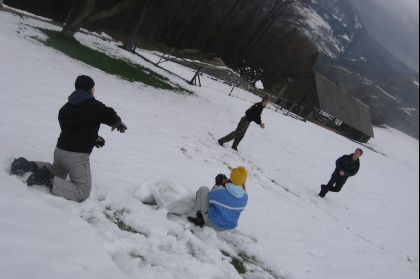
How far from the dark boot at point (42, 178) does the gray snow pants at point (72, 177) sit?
8 centimetres

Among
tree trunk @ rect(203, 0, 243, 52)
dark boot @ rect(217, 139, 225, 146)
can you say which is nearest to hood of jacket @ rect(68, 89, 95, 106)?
dark boot @ rect(217, 139, 225, 146)

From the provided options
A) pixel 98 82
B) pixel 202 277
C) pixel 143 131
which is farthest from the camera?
pixel 98 82

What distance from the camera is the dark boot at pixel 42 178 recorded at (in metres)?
4.09

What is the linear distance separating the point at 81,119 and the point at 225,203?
2.38 meters

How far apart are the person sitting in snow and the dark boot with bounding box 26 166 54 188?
6.92 ft

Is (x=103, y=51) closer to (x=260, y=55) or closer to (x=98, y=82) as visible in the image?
(x=98, y=82)

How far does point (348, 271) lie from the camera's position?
665 centimetres

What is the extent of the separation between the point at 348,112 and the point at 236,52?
21.2 m

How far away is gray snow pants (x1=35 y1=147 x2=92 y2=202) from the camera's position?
4.17 meters

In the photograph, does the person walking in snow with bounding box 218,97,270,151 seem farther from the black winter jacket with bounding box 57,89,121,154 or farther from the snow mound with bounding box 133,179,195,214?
the black winter jacket with bounding box 57,89,121,154

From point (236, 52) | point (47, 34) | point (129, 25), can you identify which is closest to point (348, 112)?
point (236, 52)

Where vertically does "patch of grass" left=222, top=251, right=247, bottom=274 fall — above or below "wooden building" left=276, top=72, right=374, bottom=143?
below

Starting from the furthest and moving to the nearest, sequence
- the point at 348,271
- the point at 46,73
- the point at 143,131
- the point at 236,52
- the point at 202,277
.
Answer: the point at 236,52 < the point at 46,73 < the point at 143,131 < the point at 348,271 < the point at 202,277

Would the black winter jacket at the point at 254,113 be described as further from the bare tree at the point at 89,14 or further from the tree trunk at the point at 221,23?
the tree trunk at the point at 221,23
